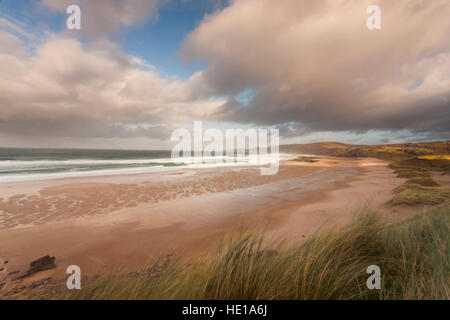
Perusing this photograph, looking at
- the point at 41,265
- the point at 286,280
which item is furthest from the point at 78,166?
the point at 286,280

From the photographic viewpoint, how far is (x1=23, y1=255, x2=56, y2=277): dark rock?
411 centimetres

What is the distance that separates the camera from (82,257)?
187 inches

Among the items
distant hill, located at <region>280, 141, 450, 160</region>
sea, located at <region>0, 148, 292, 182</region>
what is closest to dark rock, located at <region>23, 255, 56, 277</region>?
sea, located at <region>0, 148, 292, 182</region>

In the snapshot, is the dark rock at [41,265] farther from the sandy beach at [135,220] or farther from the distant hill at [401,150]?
the distant hill at [401,150]

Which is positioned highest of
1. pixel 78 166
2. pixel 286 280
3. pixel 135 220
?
pixel 286 280

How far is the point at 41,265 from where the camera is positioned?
4270 millimetres

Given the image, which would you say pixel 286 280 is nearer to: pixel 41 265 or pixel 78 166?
pixel 41 265

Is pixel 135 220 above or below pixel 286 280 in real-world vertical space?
below

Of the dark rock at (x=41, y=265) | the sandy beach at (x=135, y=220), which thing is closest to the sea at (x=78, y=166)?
the sandy beach at (x=135, y=220)

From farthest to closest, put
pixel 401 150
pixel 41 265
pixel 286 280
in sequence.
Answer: pixel 401 150 < pixel 41 265 < pixel 286 280

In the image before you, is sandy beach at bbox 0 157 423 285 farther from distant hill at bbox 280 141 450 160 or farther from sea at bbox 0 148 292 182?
distant hill at bbox 280 141 450 160

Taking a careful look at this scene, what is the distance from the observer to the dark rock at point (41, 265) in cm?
411
